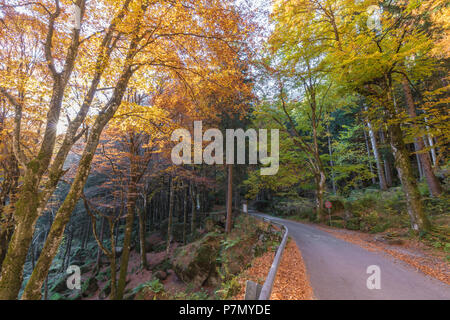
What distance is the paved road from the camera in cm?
403

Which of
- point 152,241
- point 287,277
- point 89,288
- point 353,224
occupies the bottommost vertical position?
point 89,288

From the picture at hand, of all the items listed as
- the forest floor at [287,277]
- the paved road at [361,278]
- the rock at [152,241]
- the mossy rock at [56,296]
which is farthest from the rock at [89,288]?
the paved road at [361,278]

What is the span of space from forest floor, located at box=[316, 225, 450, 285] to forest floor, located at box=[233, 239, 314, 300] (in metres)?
3.55

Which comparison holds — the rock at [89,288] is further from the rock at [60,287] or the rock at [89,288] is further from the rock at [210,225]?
the rock at [210,225]

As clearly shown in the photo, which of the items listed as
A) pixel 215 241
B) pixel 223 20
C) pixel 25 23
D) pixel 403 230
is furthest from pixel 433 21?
pixel 25 23

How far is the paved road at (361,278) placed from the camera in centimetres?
403

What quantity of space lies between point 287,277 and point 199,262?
7.30 meters

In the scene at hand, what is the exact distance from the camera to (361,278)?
485 cm

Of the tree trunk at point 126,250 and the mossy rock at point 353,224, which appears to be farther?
the mossy rock at point 353,224

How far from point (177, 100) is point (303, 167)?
48.0ft

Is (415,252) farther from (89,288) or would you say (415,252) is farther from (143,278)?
(89,288)

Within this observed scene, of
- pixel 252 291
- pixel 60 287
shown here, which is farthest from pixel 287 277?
pixel 60 287

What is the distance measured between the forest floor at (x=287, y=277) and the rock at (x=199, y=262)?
156 inches

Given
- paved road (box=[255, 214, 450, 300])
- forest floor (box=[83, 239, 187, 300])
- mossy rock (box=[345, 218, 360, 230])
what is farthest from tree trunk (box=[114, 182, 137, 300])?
mossy rock (box=[345, 218, 360, 230])
